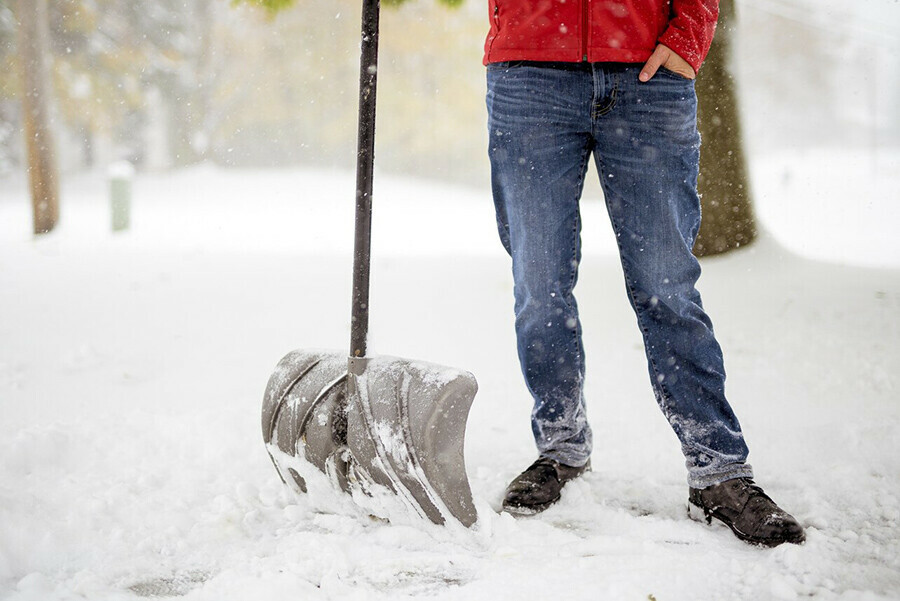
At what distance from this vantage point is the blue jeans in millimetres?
1594

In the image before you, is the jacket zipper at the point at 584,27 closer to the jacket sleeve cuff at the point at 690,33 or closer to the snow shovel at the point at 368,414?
the jacket sleeve cuff at the point at 690,33

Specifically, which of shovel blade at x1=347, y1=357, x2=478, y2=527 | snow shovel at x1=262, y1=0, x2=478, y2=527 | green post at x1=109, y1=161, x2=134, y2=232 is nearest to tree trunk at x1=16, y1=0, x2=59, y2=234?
green post at x1=109, y1=161, x2=134, y2=232

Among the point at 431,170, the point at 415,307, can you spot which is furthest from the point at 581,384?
the point at 431,170

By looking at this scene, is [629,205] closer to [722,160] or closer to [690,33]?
[690,33]

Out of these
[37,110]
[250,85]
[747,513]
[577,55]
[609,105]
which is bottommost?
[747,513]

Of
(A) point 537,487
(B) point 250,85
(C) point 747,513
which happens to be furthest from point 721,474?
(B) point 250,85

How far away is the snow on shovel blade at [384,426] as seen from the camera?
4.85 ft

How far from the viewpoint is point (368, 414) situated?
5.00 feet

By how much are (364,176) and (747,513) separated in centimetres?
109

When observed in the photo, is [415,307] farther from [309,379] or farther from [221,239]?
[221,239]

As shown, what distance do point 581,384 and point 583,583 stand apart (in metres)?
0.53

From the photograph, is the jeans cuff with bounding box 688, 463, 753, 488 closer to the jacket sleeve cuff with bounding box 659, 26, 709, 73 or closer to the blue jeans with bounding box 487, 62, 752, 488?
the blue jeans with bounding box 487, 62, 752, 488

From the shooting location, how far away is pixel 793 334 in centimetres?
343

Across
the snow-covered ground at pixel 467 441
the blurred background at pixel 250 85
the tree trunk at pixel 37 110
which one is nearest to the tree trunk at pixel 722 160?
the snow-covered ground at pixel 467 441
